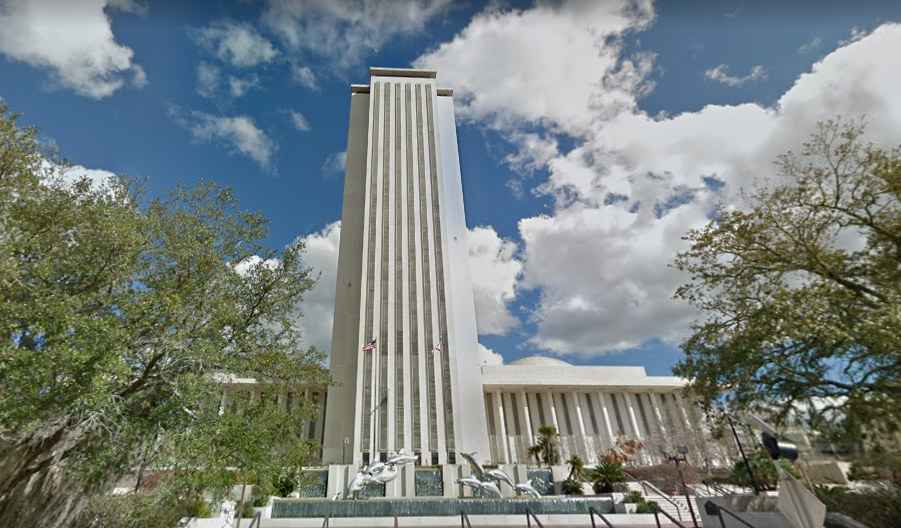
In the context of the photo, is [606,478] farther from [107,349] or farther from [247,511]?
[107,349]

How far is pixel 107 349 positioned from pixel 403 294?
1172 inches

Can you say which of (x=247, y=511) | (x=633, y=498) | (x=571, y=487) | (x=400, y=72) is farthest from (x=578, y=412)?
(x=400, y=72)

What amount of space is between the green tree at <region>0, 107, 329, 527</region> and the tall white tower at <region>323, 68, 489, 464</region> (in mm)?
21590

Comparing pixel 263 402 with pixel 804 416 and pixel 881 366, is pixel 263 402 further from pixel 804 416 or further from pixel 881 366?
pixel 881 366

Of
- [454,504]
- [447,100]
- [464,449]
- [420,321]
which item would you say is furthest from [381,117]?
[454,504]

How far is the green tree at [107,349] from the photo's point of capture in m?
8.88

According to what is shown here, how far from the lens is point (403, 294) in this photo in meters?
38.7

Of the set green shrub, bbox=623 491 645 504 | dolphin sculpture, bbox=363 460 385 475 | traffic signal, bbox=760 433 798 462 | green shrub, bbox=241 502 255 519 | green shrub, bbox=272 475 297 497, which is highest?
dolphin sculpture, bbox=363 460 385 475

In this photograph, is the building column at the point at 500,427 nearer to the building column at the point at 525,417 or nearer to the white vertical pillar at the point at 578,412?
the building column at the point at 525,417

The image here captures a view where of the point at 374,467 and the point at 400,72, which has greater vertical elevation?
the point at 400,72

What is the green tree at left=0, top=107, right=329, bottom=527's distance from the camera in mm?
8875

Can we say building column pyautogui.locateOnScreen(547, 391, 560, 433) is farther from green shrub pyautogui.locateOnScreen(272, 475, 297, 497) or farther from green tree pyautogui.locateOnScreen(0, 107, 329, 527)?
green tree pyautogui.locateOnScreen(0, 107, 329, 527)

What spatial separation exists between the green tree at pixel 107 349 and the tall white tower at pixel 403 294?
21590 millimetres

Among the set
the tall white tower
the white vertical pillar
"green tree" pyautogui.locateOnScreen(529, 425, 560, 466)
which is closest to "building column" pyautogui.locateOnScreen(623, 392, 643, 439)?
the white vertical pillar
